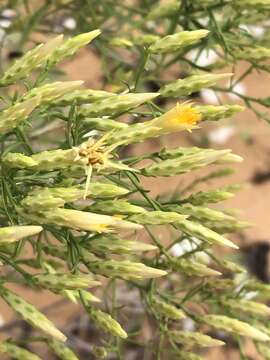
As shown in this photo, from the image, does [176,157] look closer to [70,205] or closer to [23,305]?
[70,205]

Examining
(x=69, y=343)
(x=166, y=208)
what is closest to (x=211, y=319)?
(x=166, y=208)

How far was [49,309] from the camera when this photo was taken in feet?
12.4

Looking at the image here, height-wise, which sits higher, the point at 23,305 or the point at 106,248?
the point at 106,248

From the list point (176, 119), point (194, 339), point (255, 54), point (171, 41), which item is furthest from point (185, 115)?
point (194, 339)

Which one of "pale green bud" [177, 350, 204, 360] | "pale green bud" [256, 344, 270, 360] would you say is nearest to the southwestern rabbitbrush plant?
"pale green bud" [177, 350, 204, 360]

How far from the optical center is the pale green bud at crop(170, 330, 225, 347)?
1963 millimetres

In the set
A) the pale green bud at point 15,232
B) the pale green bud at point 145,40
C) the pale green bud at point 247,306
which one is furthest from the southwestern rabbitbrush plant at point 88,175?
the pale green bud at point 145,40

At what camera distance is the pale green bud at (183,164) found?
5.51 feet

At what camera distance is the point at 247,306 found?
6.89 ft

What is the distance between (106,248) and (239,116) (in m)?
3.26

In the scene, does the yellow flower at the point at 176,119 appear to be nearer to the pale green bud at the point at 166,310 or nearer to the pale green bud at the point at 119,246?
the pale green bud at the point at 119,246

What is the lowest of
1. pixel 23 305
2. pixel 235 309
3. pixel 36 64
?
pixel 235 309

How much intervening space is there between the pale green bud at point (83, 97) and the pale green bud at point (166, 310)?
586 mm

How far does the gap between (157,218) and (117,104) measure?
0.25 metres
